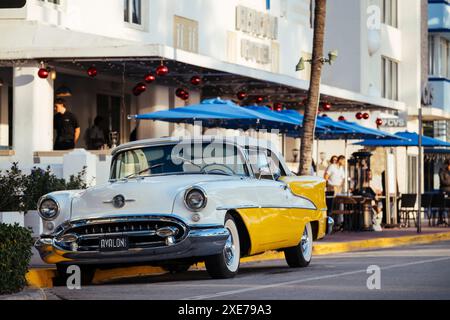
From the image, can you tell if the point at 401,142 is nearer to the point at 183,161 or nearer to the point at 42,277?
the point at 183,161

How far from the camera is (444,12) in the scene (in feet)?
180

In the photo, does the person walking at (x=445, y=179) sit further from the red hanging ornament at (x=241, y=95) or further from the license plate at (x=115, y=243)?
the license plate at (x=115, y=243)

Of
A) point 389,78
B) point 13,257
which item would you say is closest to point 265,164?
point 13,257

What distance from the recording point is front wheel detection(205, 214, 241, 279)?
15.7 m

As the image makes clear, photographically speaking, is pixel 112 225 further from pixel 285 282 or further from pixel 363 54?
pixel 363 54

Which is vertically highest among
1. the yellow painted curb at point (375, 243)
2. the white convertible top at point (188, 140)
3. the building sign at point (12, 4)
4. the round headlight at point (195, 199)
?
the building sign at point (12, 4)

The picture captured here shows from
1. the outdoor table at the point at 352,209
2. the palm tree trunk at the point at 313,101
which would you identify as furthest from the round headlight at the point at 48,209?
the outdoor table at the point at 352,209

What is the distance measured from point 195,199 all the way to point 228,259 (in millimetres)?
1048

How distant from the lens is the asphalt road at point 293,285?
13.6 meters

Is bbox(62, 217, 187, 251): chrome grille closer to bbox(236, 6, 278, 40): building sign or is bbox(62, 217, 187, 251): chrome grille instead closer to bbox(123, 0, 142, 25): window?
bbox(123, 0, 142, 25): window

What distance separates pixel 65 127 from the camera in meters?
26.7

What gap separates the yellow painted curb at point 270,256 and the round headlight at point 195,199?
79.6 inches

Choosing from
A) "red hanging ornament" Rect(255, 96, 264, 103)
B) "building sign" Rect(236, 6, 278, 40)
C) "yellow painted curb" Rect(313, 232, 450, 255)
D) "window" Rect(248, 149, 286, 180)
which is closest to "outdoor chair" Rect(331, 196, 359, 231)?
"yellow painted curb" Rect(313, 232, 450, 255)
